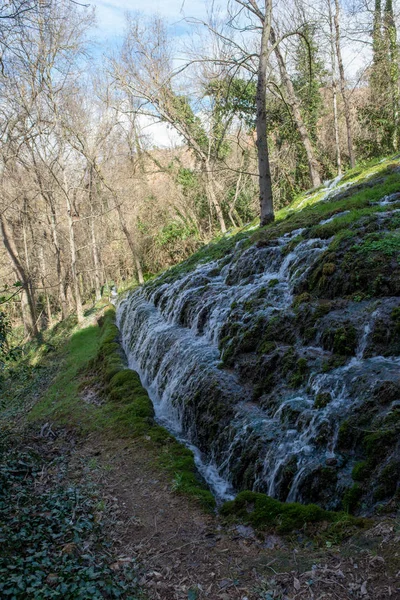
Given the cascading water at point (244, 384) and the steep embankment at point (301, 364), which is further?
the cascading water at point (244, 384)

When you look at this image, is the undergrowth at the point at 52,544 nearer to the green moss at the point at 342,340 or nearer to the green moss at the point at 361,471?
the green moss at the point at 361,471

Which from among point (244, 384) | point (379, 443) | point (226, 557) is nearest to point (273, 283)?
point (244, 384)

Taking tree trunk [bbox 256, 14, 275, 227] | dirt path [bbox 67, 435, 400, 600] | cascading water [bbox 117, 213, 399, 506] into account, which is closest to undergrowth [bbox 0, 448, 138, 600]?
dirt path [bbox 67, 435, 400, 600]

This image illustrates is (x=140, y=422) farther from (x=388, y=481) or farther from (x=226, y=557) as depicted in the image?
(x=388, y=481)

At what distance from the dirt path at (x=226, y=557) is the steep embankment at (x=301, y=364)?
66cm

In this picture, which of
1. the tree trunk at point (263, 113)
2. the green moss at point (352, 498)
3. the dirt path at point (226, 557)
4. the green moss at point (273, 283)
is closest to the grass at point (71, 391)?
the dirt path at point (226, 557)

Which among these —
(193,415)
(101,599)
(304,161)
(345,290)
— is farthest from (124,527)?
(304,161)

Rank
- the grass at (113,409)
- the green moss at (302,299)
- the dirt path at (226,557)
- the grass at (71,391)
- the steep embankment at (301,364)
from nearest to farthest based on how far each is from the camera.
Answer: the dirt path at (226,557)
the steep embankment at (301,364)
the grass at (113,409)
the green moss at (302,299)
the grass at (71,391)

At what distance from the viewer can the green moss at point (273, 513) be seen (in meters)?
4.51

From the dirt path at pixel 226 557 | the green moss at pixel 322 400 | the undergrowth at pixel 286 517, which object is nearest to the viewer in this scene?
the dirt path at pixel 226 557

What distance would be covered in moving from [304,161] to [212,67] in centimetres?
701

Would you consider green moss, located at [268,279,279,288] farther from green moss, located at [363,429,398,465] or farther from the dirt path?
green moss, located at [363,429,398,465]

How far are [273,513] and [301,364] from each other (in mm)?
2116

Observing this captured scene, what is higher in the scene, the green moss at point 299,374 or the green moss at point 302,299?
the green moss at point 302,299
